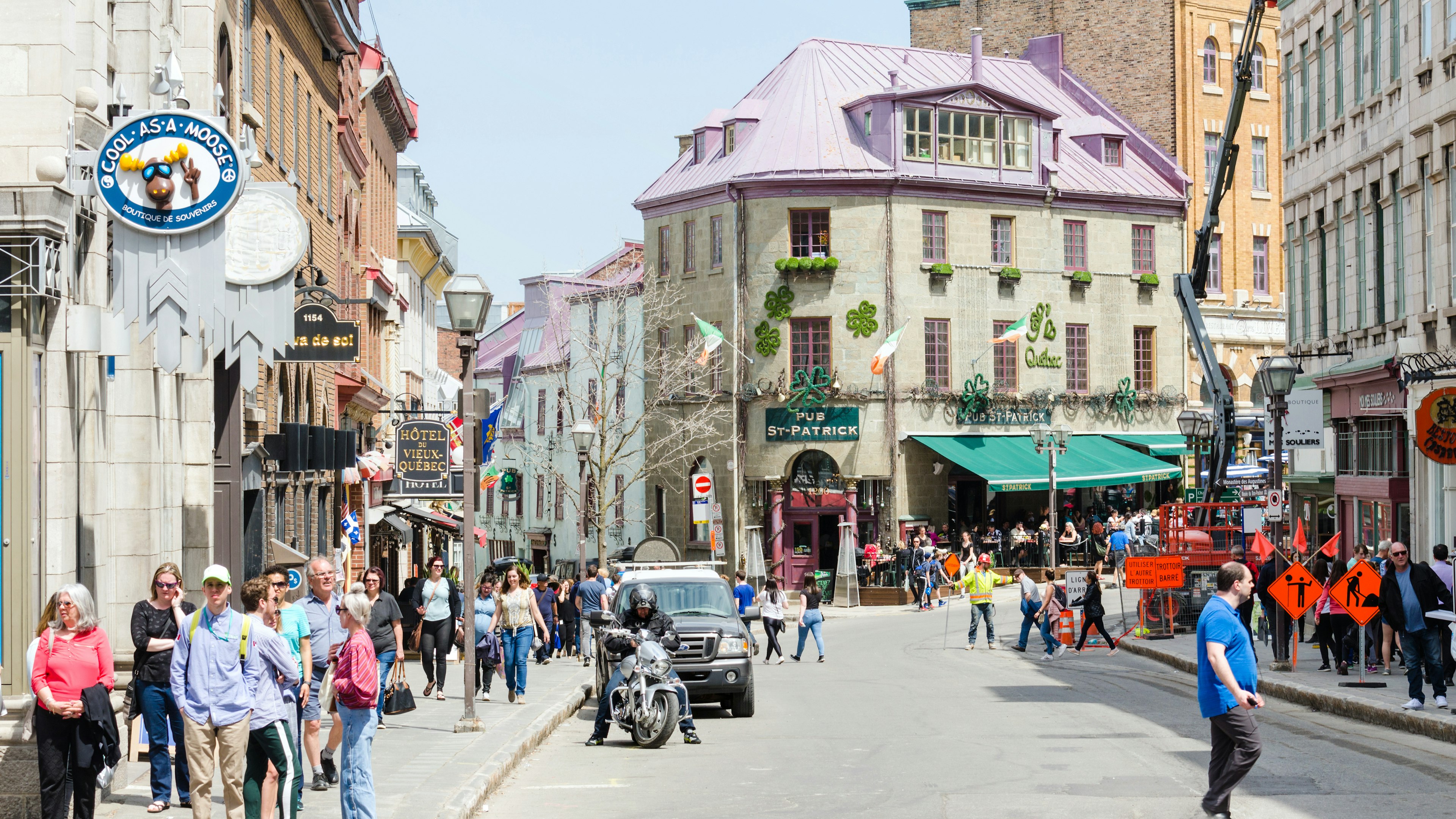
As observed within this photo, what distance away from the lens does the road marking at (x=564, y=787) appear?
1409 centimetres

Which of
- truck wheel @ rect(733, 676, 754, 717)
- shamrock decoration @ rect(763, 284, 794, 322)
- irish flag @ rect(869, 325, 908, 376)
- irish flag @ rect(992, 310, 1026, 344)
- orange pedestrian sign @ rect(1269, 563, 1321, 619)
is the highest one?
shamrock decoration @ rect(763, 284, 794, 322)

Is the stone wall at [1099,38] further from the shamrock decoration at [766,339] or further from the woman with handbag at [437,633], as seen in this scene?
the woman with handbag at [437,633]

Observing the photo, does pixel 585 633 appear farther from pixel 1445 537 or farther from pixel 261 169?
pixel 1445 537

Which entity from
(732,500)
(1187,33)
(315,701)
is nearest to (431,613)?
(315,701)

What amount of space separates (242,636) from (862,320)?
1560 inches

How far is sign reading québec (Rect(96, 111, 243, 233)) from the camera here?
12.3 m

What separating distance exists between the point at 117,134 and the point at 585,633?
20.4 meters

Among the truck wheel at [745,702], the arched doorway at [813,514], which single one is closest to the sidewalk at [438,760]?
the truck wheel at [745,702]

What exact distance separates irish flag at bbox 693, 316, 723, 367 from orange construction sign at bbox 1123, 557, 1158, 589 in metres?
19.0

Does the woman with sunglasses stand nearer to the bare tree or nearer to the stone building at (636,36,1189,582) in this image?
the bare tree

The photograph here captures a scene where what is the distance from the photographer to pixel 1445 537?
85.5 ft

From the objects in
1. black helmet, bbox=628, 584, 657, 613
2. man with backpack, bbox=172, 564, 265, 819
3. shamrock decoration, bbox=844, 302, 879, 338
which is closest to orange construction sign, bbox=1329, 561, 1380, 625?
black helmet, bbox=628, 584, 657, 613

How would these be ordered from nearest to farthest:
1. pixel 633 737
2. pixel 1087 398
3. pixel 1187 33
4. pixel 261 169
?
1. pixel 633 737
2. pixel 261 169
3. pixel 1087 398
4. pixel 1187 33

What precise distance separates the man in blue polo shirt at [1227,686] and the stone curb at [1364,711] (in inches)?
158
